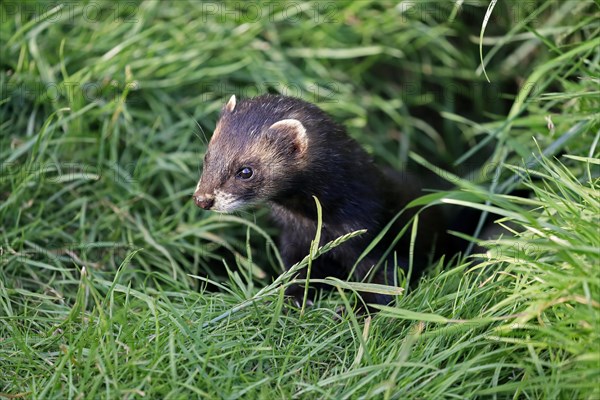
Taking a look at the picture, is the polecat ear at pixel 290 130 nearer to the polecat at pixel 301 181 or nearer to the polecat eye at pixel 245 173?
the polecat at pixel 301 181

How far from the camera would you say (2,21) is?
215 inches

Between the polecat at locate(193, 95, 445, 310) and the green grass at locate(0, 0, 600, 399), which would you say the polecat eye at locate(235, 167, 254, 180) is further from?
the green grass at locate(0, 0, 600, 399)

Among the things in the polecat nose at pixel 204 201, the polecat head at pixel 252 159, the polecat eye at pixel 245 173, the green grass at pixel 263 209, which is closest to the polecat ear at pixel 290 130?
the polecat head at pixel 252 159

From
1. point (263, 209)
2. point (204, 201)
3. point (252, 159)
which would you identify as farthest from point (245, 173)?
point (263, 209)

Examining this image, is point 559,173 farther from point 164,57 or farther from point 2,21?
point 2,21

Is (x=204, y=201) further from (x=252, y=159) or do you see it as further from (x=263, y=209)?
(x=263, y=209)

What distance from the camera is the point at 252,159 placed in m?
4.22

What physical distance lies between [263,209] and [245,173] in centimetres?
144

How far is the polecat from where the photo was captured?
422 cm

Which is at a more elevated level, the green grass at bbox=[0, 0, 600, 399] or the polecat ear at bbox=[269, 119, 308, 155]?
the polecat ear at bbox=[269, 119, 308, 155]

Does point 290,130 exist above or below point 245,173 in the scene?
above

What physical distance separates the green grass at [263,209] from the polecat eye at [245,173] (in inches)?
24.3

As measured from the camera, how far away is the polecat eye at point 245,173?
13.9 feet

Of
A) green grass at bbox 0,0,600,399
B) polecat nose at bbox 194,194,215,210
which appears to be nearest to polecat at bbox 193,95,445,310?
polecat nose at bbox 194,194,215,210
